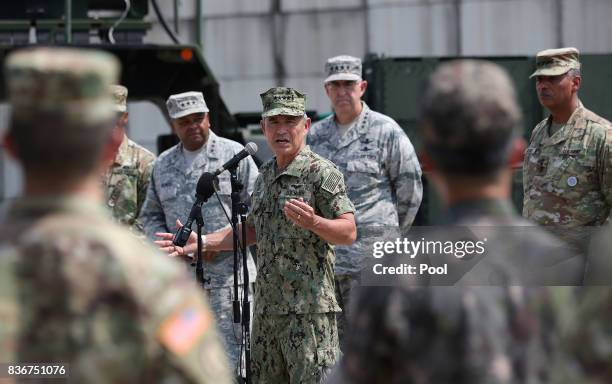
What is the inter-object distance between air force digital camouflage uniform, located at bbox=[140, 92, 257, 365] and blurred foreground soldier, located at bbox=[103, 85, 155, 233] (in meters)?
0.06

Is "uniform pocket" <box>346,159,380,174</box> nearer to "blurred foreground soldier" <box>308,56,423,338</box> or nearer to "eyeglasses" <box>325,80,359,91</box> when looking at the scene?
"blurred foreground soldier" <box>308,56,423,338</box>

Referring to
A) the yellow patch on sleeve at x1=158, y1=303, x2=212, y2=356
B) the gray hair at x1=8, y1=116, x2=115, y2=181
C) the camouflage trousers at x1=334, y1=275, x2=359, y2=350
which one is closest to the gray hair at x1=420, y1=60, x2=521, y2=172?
the yellow patch on sleeve at x1=158, y1=303, x2=212, y2=356

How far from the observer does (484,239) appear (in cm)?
282

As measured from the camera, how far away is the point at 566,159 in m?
6.38

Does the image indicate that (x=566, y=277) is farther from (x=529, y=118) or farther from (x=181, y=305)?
(x=529, y=118)

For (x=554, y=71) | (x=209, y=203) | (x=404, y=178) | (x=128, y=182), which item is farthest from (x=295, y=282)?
(x=554, y=71)

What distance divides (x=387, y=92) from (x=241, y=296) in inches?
128

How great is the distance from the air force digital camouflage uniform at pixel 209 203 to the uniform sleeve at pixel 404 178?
792 millimetres

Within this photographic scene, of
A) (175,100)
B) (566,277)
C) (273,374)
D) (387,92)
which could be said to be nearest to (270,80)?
(387,92)

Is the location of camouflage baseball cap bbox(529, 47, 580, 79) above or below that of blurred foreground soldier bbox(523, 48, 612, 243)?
above

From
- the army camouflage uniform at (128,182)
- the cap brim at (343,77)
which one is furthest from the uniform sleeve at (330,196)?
the army camouflage uniform at (128,182)

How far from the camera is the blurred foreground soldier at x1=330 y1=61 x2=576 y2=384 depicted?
8.75 ft

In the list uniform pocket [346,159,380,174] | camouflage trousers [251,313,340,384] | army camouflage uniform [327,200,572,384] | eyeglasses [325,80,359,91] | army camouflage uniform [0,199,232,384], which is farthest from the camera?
eyeglasses [325,80,359,91]

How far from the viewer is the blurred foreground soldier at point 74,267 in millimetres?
2416
